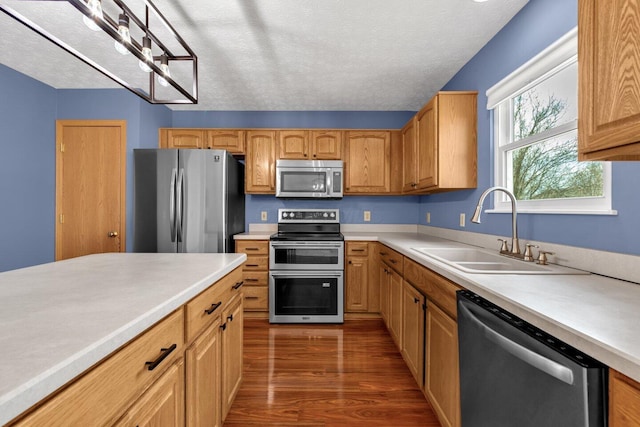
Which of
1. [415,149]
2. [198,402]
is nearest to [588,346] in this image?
[198,402]

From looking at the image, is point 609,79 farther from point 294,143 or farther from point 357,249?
point 294,143

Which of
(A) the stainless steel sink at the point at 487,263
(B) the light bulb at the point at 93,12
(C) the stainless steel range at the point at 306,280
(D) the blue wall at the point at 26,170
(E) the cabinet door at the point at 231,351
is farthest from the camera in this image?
(C) the stainless steel range at the point at 306,280

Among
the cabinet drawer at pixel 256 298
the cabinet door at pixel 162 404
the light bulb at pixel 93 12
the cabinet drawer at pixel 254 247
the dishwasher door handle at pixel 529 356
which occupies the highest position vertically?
the light bulb at pixel 93 12

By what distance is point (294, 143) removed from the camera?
3533 millimetres

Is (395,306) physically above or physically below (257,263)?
below

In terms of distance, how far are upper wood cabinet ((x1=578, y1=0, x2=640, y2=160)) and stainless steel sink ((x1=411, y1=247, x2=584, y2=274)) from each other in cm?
59

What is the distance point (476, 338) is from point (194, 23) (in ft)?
8.16

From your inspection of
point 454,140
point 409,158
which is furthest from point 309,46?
point 409,158

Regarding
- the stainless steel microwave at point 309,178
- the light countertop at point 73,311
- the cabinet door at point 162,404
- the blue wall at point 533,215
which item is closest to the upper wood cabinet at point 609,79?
the blue wall at point 533,215

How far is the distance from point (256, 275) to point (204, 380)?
1.98 meters

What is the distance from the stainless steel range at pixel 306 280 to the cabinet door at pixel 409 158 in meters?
0.95

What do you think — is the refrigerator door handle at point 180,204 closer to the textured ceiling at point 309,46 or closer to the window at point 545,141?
the textured ceiling at point 309,46

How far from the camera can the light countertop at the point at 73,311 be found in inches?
19.6

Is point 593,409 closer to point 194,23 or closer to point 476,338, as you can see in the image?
point 476,338
